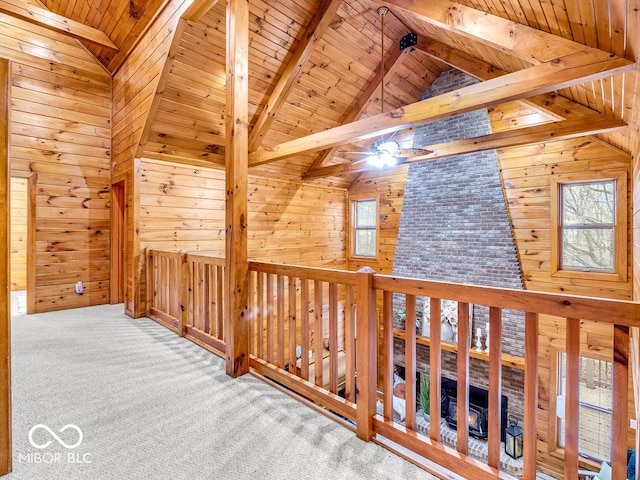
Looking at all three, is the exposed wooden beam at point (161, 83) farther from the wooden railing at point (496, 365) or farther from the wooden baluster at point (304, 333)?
the wooden railing at point (496, 365)

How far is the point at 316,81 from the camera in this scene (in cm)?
502

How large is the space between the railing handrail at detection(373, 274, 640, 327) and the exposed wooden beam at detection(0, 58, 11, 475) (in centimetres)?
186

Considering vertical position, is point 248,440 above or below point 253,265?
below

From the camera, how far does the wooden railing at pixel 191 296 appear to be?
2.99m

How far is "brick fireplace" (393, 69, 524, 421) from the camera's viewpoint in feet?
16.9

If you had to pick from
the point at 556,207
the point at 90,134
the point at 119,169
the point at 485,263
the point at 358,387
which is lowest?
the point at 358,387

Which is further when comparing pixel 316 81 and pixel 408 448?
pixel 316 81

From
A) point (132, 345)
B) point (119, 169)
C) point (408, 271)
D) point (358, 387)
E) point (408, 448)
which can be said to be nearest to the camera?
point (408, 448)

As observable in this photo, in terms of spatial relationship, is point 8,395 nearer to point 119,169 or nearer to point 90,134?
point 119,169

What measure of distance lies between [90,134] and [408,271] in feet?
19.0

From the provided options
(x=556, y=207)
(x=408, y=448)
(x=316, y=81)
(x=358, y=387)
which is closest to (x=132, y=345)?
(x=358, y=387)

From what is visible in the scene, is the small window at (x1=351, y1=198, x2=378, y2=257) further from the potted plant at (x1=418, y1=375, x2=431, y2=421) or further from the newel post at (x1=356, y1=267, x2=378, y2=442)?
the newel post at (x1=356, y1=267, x2=378, y2=442)

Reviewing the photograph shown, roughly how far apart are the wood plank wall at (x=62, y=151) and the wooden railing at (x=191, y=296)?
1.43 metres

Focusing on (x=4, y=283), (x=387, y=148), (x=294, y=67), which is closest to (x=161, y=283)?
(x=4, y=283)
